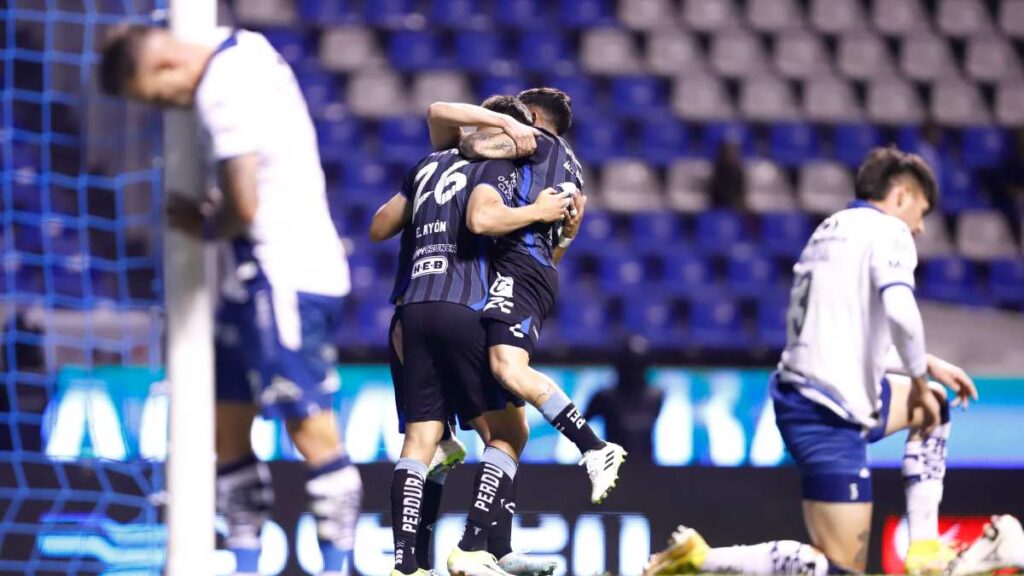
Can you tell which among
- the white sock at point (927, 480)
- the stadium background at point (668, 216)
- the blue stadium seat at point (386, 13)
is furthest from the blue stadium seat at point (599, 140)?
the white sock at point (927, 480)

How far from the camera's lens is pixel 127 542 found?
4359mm

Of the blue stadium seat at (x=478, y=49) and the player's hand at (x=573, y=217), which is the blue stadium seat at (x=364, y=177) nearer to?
the blue stadium seat at (x=478, y=49)

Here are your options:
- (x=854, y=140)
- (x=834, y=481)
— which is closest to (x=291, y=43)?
(x=854, y=140)

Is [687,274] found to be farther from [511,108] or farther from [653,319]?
[511,108]

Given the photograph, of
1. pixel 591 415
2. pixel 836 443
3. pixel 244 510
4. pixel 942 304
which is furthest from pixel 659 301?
pixel 244 510

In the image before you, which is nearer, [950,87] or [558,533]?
[558,533]

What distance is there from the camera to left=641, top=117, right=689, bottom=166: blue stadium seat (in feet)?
34.4

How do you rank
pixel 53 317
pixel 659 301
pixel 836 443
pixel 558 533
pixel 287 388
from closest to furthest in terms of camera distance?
pixel 287 388, pixel 836 443, pixel 558 533, pixel 53 317, pixel 659 301

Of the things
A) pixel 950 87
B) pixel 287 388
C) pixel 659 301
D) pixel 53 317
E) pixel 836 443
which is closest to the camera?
pixel 287 388

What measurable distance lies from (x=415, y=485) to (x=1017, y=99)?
26.8ft

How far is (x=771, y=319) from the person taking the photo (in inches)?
376

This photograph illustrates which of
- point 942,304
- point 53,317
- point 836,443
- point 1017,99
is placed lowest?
point 836,443

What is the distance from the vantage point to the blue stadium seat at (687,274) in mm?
9734

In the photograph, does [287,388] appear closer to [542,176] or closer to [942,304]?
[542,176]
